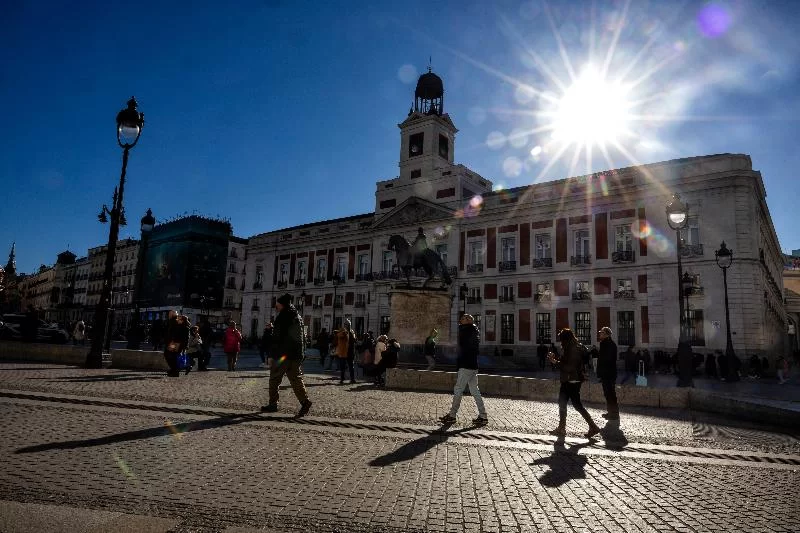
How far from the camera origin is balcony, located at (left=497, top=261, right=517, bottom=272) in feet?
140

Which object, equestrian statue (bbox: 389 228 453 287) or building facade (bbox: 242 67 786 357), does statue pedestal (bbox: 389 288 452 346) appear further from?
building facade (bbox: 242 67 786 357)

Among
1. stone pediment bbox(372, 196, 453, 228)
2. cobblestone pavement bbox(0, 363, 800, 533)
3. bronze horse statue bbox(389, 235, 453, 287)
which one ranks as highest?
stone pediment bbox(372, 196, 453, 228)

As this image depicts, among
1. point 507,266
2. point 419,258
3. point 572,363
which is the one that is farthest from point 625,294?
point 572,363

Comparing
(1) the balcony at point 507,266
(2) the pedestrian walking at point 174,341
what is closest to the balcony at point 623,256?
(1) the balcony at point 507,266

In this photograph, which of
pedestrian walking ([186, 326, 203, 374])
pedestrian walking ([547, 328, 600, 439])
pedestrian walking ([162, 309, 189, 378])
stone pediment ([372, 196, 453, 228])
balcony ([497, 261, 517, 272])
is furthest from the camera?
stone pediment ([372, 196, 453, 228])

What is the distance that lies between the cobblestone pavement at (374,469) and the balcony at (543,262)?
31.7m

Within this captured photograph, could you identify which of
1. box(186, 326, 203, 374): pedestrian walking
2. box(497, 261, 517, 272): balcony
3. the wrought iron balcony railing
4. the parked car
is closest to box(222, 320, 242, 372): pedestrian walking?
box(186, 326, 203, 374): pedestrian walking

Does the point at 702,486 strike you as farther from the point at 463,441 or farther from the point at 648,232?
the point at 648,232

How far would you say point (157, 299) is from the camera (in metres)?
75.8

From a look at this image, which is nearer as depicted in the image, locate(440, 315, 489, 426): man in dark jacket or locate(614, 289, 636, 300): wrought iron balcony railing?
locate(440, 315, 489, 426): man in dark jacket

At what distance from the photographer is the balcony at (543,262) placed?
4061 centimetres

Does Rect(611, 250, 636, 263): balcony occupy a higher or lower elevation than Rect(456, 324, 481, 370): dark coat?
higher

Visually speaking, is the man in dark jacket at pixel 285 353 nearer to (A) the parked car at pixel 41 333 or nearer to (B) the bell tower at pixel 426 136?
(A) the parked car at pixel 41 333

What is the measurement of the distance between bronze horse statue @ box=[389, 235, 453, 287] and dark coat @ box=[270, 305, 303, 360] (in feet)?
52.5
